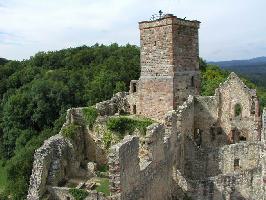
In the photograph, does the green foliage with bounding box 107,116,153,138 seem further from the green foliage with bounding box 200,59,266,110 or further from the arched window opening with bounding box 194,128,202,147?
the green foliage with bounding box 200,59,266,110

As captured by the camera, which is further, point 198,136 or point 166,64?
point 198,136

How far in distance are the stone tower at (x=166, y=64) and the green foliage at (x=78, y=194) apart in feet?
34.5

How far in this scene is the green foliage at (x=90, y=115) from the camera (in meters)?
27.7

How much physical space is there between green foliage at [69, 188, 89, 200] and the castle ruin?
0.95 ft

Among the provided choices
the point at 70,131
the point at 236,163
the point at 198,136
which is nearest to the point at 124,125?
the point at 70,131

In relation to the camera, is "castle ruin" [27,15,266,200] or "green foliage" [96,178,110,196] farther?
"green foliage" [96,178,110,196]

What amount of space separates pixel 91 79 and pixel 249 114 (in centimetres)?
4454

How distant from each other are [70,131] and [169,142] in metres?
6.85

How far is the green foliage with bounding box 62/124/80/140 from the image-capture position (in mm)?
26484

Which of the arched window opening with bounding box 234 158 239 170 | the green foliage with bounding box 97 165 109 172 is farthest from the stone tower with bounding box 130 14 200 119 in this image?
the arched window opening with bounding box 234 158 239 170

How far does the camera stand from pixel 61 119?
5659 centimetres

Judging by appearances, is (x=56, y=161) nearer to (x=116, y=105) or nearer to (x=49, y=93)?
(x=116, y=105)

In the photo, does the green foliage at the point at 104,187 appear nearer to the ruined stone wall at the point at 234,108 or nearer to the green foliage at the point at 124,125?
the green foliage at the point at 124,125

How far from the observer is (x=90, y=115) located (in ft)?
91.5
